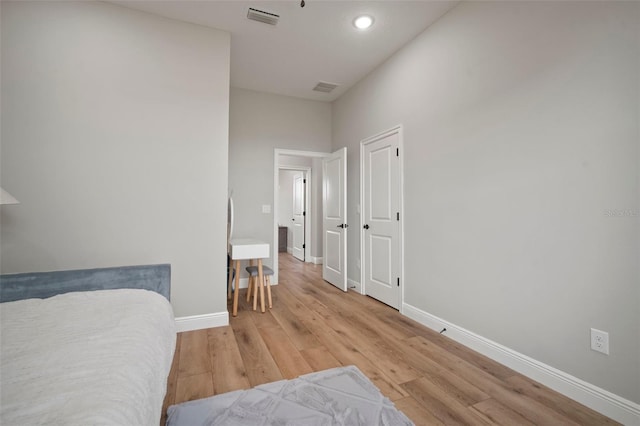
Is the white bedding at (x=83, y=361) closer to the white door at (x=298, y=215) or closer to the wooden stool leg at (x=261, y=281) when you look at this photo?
the wooden stool leg at (x=261, y=281)

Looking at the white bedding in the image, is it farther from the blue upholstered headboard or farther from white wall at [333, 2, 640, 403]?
white wall at [333, 2, 640, 403]

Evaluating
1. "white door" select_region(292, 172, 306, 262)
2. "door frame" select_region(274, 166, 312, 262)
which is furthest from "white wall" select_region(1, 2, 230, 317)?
"white door" select_region(292, 172, 306, 262)

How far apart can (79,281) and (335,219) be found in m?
3.13

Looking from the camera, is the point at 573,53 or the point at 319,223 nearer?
the point at 573,53

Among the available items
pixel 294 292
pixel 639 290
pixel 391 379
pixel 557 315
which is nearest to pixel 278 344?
pixel 391 379

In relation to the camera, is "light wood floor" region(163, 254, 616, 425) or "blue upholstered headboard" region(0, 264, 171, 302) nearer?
"light wood floor" region(163, 254, 616, 425)

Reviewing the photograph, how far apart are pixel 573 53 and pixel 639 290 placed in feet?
4.68

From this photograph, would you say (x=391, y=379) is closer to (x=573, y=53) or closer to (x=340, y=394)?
(x=340, y=394)

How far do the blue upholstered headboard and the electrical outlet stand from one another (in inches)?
115

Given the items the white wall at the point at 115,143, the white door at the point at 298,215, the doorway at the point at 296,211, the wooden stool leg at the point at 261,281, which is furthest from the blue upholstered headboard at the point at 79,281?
the white door at the point at 298,215

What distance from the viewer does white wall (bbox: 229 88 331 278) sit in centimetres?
412

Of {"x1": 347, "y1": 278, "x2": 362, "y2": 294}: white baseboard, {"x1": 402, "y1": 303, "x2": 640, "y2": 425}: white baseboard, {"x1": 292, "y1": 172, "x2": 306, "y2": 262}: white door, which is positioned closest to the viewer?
{"x1": 402, "y1": 303, "x2": 640, "y2": 425}: white baseboard

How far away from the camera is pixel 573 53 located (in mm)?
1697

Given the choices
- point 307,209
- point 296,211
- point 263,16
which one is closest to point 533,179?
point 263,16
